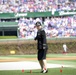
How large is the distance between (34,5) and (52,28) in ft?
19.2

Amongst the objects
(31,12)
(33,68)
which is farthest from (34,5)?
(33,68)

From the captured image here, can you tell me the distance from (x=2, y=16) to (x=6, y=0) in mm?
2869

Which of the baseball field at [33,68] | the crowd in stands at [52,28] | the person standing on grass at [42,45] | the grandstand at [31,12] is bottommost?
the crowd in stands at [52,28]

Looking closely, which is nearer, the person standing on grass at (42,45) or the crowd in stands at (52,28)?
the person standing on grass at (42,45)

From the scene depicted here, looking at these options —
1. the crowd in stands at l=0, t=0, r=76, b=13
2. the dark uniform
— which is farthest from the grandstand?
the dark uniform

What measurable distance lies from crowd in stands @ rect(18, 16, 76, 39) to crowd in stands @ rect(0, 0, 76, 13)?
2.03 metres

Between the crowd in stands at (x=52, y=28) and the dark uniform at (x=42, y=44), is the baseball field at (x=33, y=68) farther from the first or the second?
the crowd in stands at (x=52, y=28)

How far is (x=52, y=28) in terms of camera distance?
142ft

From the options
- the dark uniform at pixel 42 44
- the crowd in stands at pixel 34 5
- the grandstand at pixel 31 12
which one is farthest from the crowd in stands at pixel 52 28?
the dark uniform at pixel 42 44

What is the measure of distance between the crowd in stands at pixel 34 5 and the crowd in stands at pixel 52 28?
203cm

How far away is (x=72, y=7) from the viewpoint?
48.5 metres

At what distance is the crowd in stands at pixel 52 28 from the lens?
139 feet

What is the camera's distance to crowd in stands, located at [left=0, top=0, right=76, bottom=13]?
1853 inches

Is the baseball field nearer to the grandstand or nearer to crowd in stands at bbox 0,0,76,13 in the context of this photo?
the grandstand
